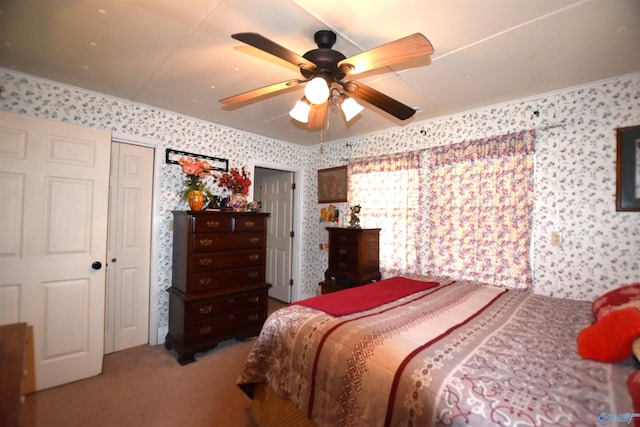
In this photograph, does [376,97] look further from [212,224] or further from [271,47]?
[212,224]

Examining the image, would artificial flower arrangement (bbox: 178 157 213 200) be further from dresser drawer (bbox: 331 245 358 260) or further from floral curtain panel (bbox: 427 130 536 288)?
floral curtain panel (bbox: 427 130 536 288)

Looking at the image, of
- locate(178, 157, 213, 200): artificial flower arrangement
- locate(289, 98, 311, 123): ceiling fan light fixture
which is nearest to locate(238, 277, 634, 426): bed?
locate(289, 98, 311, 123): ceiling fan light fixture

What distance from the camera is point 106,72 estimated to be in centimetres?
224

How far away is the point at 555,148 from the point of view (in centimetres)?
241

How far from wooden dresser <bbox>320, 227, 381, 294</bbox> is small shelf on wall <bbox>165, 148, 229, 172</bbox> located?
5.30ft

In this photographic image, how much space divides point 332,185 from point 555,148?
2.52 meters

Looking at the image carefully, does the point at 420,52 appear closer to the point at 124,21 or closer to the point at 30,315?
the point at 124,21

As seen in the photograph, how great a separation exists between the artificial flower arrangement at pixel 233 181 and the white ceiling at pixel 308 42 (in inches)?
39.0

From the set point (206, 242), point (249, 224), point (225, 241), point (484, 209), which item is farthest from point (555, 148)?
point (206, 242)

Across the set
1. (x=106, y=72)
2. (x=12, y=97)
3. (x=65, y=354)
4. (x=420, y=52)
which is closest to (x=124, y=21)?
(x=106, y=72)

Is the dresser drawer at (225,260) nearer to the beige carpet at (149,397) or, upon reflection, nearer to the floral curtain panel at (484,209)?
the beige carpet at (149,397)

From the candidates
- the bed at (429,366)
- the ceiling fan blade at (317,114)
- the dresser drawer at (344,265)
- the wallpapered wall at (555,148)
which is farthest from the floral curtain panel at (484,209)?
the ceiling fan blade at (317,114)

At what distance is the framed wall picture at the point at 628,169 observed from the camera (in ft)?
6.82

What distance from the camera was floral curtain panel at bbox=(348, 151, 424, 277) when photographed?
321 centimetres
